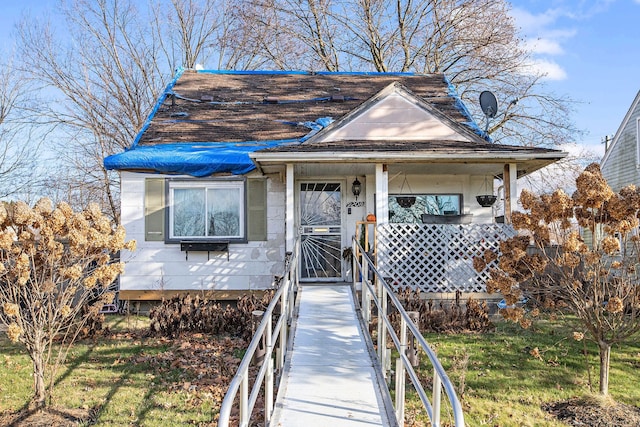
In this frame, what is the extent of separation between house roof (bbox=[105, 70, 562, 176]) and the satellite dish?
47cm

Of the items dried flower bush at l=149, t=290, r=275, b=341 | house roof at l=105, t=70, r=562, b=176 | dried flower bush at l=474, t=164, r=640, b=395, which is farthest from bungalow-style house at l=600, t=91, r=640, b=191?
dried flower bush at l=149, t=290, r=275, b=341

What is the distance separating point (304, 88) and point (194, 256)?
6.04 m

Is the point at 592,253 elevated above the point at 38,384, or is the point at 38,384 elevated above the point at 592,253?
the point at 592,253

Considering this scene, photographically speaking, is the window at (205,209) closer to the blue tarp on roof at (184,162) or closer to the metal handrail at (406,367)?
the blue tarp on roof at (184,162)

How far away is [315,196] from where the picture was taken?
11367 millimetres

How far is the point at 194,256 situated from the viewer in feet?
34.9

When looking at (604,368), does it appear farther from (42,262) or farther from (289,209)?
(42,262)

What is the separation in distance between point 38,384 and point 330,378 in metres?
3.21

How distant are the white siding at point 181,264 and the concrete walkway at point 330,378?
8.94ft

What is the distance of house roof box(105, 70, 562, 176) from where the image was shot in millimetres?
10211

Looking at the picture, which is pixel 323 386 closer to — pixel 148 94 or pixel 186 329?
pixel 186 329

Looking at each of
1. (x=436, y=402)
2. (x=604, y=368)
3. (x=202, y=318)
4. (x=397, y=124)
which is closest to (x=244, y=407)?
(x=436, y=402)

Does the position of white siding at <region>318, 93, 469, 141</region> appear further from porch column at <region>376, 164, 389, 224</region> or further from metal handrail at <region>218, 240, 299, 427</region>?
metal handrail at <region>218, 240, 299, 427</region>

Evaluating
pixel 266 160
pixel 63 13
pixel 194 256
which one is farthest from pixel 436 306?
pixel 63 13
